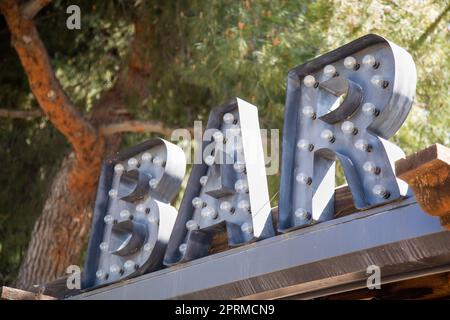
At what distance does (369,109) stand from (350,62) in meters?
0.22

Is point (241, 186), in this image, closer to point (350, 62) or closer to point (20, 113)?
point (350, 62)

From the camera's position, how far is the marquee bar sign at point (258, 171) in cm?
307

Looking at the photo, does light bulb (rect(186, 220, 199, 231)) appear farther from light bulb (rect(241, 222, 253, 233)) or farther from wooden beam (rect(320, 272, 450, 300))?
wooden beam (rect(320, 272, 450, 300))

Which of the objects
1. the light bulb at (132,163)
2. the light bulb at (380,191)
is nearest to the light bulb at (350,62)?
the light bulb at (380,191)

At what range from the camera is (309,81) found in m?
3.35

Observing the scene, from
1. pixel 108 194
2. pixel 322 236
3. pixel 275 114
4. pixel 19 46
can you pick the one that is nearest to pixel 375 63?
pixel 322 236

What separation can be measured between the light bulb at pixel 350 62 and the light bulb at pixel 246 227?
702 millimetres

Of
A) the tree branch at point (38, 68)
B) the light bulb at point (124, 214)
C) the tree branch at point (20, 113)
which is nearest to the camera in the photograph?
the light bulb at point (124, 214)

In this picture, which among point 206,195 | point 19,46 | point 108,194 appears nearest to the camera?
point 206,195

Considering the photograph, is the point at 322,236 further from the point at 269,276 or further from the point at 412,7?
the point at 412,7

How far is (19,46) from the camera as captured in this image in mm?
7152

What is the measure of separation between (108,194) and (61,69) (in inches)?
180

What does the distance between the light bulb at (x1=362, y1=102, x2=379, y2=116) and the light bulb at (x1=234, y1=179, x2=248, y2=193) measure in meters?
0.59

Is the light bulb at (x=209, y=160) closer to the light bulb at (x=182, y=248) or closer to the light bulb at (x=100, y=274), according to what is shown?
the light bulb at (x=182, y=248)
